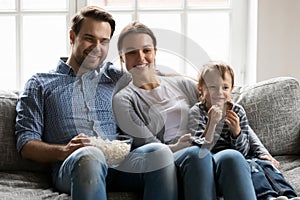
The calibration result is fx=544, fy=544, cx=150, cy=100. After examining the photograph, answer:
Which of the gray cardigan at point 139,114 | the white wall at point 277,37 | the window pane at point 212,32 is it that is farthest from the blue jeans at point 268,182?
the window pane at point 212,32

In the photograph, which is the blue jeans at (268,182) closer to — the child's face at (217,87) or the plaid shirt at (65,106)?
the child's face at (217,87)

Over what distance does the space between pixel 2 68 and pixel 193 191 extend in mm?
1647

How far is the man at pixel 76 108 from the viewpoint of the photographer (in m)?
2.06

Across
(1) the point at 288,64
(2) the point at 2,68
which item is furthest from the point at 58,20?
(1) the point at 288,64

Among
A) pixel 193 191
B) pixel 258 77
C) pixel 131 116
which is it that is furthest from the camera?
pixel 258 77

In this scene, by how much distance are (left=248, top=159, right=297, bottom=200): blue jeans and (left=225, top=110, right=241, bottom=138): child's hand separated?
13 cm

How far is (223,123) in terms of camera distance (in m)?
2.17

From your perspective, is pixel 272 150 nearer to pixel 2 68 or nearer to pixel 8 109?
pixel 8 109

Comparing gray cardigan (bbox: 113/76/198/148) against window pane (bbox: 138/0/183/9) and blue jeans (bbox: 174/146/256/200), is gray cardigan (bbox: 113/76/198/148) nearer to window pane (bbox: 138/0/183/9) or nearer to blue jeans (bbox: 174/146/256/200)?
blue jeans (bbox: 174/146/256/200)

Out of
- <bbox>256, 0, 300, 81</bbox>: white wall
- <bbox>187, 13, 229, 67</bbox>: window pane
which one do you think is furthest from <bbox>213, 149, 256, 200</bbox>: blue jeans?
<bbox>187, 13, 229, 67</bbox>: window pane

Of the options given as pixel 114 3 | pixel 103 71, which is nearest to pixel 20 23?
pixel 114 3

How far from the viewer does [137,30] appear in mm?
2252

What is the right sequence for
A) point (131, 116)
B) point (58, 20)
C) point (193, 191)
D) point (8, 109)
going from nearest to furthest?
point (193, 191), point (131, 116), point (8, 109), point (58, 20)

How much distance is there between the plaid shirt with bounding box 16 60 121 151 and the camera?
2.21m
